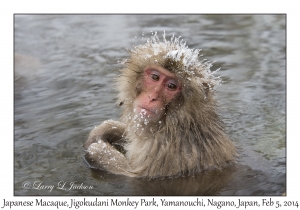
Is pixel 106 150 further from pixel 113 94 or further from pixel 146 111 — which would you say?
pixel 113 94

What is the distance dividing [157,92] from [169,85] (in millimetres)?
137

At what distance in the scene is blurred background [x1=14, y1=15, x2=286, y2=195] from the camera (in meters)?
6.07

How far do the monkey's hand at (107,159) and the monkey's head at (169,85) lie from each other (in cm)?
50

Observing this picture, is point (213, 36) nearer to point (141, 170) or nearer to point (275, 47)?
point (275, 47)

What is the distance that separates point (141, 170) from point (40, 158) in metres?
1.30

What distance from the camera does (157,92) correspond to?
5652 millimetres

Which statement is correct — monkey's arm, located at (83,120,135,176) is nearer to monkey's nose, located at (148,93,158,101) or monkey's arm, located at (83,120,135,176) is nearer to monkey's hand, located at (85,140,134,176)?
monkey's hand, located at (85,140,134,176)

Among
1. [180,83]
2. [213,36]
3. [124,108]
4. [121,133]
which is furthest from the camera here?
[213,36]

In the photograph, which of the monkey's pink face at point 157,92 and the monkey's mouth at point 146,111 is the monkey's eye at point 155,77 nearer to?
the monkey's pink face at point 157,92

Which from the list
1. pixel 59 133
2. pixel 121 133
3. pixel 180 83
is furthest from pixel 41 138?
pixel 180 83

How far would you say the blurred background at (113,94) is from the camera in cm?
607

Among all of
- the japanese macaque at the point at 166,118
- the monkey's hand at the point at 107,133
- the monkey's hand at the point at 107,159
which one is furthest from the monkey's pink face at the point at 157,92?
the monkey's hand at the point at 107,133

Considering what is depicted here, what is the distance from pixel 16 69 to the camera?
9.71 meters

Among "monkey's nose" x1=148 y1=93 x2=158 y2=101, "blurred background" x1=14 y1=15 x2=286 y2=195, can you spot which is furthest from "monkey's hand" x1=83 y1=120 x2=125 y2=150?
"monkey's nose" x1=148 y1=93 x2=158 y2=101
